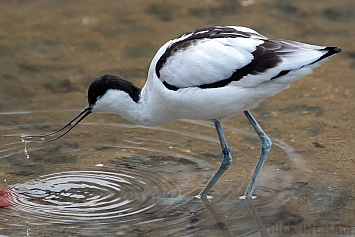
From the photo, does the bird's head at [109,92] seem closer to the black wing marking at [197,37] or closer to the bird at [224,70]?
the bird at [224,70]

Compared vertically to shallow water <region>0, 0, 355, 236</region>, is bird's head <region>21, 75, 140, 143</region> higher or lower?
higher

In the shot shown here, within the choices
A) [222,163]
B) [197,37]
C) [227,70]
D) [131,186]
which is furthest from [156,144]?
[227,70]

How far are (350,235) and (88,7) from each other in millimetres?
6467

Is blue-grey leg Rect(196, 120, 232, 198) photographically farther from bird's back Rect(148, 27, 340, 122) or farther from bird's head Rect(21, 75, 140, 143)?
bird's head Rect(21, 75, 140, 143)

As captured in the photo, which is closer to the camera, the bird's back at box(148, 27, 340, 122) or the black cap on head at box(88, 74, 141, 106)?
the bird's back at box(148, 27, 340, 122)

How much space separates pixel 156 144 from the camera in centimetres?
672

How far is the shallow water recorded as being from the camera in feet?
17.5

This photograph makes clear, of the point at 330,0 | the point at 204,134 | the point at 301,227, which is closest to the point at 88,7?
the point at 330,0

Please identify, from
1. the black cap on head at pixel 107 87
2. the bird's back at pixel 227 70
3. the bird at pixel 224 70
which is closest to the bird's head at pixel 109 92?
the black cap on head at pixel 107 87

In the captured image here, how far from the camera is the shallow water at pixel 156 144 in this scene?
17.5 feet

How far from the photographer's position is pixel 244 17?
977cm

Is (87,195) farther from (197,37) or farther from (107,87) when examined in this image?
(197,37)

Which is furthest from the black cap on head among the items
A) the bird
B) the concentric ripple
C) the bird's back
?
the concentric ripple

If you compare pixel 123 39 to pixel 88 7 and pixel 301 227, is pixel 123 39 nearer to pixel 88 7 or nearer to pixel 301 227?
pixel 88 7
